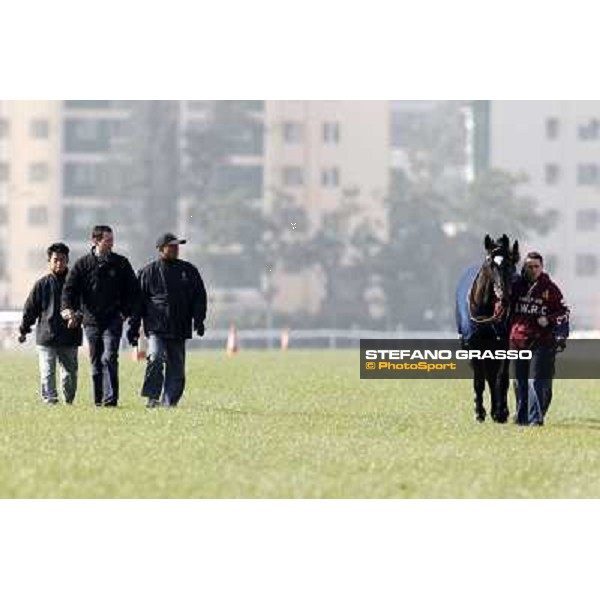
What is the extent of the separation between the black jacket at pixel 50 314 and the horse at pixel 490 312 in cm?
506

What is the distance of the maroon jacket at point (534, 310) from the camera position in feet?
79.0

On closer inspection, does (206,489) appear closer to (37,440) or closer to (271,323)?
(37,440)

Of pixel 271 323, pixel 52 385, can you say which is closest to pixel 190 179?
pixel 271 323

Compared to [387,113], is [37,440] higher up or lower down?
lower down

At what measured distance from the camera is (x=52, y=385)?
27.8m

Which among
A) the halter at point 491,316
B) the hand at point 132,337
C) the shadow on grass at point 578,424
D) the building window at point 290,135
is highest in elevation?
the building window at point 290,135

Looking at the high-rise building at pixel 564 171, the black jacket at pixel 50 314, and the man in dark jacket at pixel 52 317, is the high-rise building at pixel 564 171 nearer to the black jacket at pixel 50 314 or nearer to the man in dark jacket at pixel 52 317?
the man in dark jacket at pixel 52 317

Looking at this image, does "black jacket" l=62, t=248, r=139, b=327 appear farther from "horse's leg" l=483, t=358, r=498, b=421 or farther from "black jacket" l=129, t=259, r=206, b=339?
"horse's leg" l=483, t=358, r=498, b=421

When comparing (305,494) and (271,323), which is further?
(271,323)

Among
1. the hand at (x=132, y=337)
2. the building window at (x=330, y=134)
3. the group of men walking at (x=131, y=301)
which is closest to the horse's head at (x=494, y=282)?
the group of men walking at (x=131, y=301)

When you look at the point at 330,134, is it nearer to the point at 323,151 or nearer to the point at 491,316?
the point at 323,151

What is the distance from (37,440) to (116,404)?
217 inches

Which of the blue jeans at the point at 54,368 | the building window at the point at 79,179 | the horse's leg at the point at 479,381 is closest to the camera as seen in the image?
the horse's leg at the point at 479,381

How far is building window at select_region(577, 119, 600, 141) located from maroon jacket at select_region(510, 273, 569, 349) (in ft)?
457
